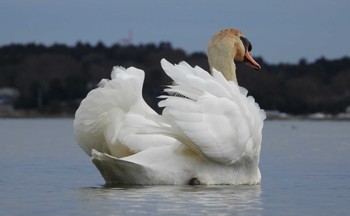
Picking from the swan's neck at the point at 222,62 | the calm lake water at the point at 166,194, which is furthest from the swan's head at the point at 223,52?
the calm lake water at the point at 166,194

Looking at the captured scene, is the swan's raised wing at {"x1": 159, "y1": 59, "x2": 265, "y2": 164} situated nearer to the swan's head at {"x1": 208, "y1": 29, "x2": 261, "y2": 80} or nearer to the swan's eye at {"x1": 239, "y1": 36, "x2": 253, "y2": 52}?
the swan's head at {"x1": 208, "y1": 29, "x2": 261, "y2": 80}

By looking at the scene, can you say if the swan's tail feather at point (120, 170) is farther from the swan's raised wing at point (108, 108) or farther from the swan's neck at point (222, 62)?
the swan's neck at point (222, 62)

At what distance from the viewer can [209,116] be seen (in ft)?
49.1

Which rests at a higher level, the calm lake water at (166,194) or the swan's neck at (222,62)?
the swan's neck at (222,62)

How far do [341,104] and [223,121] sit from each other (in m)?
75.8

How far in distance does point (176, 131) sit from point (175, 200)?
1.07 metres

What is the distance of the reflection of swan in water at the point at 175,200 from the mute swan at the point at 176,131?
206 millimetres

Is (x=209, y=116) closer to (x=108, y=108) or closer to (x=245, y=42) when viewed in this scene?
(x=108, y=108)

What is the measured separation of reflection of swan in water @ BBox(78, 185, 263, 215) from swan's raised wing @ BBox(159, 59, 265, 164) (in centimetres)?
44

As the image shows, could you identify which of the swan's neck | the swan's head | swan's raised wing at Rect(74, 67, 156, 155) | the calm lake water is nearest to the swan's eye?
the swan's head

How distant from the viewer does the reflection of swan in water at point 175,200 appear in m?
13.4

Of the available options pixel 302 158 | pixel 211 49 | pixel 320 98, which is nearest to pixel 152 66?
pixel 320 98

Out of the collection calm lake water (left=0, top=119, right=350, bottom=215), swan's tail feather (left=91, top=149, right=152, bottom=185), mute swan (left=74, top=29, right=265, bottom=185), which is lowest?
calm lake water (left=0, top=119, right=350, bottom=215)

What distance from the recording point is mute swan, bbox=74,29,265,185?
49.1 feet
